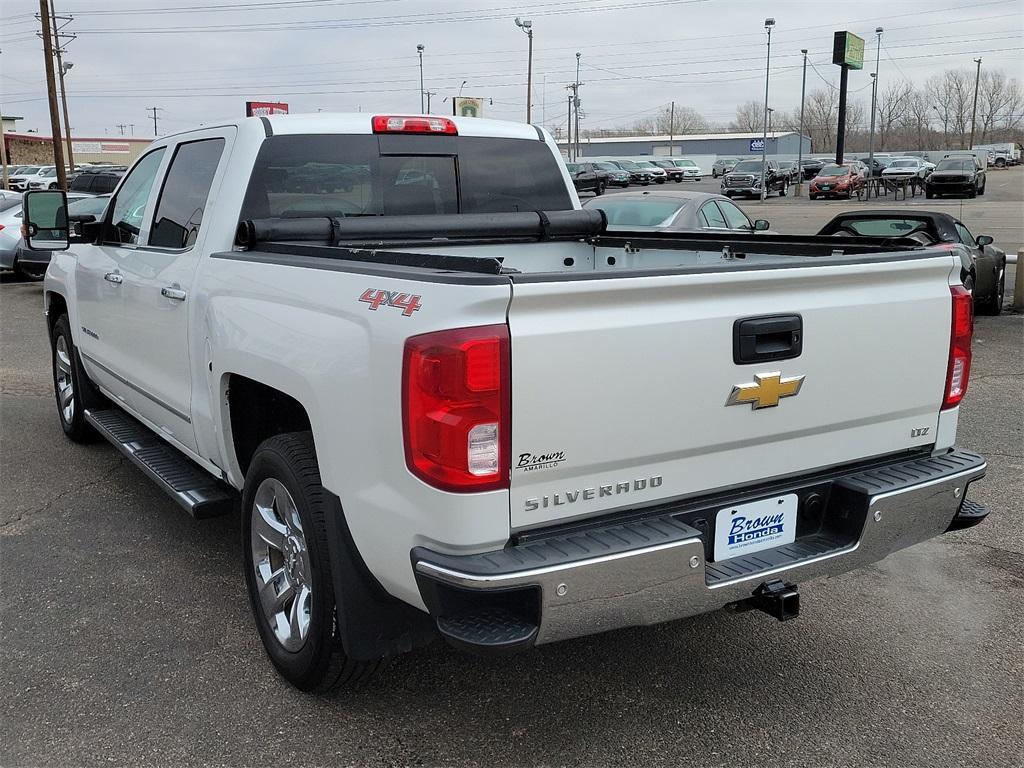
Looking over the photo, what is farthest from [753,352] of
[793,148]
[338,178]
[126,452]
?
[793,148]

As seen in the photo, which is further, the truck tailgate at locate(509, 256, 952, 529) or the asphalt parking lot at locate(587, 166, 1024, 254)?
the asphalt parking lot at locate(587, 166, 1024, 254)

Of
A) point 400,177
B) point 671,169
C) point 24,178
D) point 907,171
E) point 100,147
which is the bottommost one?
point 400,177

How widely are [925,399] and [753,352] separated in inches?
34.1

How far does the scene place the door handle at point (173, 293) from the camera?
160 inches

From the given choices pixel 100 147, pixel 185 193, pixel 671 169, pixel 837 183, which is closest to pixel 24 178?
pixel 671 169

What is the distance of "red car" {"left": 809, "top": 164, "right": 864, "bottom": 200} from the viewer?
140 ft

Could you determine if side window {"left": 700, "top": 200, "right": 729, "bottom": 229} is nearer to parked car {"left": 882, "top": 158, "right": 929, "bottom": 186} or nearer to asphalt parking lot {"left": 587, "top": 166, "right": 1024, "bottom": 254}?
asphalt parking lot {"left": 587, "top": 166, "right": 1024, "bottom": 254}

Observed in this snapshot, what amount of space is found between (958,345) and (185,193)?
338cm

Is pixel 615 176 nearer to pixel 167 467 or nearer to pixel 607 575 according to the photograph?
pixel 167 467

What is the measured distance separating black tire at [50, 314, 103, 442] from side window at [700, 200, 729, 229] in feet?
24.4

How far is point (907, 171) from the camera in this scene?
44.8 m

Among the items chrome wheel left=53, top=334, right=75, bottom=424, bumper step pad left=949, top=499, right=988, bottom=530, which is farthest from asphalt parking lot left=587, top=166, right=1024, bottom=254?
chrome wheel left=53, top=334, right=75, bottom=424

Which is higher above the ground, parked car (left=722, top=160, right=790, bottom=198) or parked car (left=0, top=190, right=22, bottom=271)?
parked car (left=722, top=160, right=790, bottom=198)

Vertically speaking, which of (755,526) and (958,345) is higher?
(958,345)
